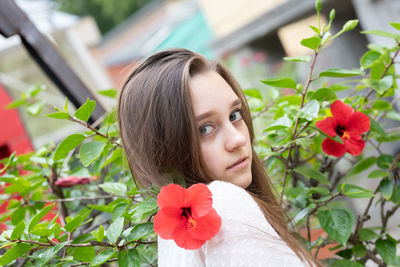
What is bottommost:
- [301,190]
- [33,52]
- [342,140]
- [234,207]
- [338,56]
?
[338,56]

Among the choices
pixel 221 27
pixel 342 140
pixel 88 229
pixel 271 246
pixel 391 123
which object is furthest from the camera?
pixel 221 27

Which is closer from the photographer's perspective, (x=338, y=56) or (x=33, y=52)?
(x=33, y=52)

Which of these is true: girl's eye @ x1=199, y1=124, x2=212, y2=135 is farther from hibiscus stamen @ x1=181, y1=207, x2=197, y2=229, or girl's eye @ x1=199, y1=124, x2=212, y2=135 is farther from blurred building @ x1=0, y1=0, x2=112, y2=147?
blurred building @ x1=0, y1=0, x2=112, y2=147

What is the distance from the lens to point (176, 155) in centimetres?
98

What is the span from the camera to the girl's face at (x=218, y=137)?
97cm

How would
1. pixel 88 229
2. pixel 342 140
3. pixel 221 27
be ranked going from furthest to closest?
1. pixel 221 27
2. pixel 88 229
3. pixel 342 140

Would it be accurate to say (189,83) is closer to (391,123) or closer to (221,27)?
(391,123)

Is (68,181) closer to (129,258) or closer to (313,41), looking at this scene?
(129,258)

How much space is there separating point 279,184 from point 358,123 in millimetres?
302

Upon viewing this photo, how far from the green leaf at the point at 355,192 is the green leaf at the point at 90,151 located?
0.58 meters

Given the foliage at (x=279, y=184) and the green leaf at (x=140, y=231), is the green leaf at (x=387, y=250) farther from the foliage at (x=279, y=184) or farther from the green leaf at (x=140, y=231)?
the green leaf at (x=140, y=231)

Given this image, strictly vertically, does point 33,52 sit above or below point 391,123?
above

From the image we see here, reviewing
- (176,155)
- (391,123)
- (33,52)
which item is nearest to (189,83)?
(176,155)

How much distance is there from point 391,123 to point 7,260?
3.21 m
